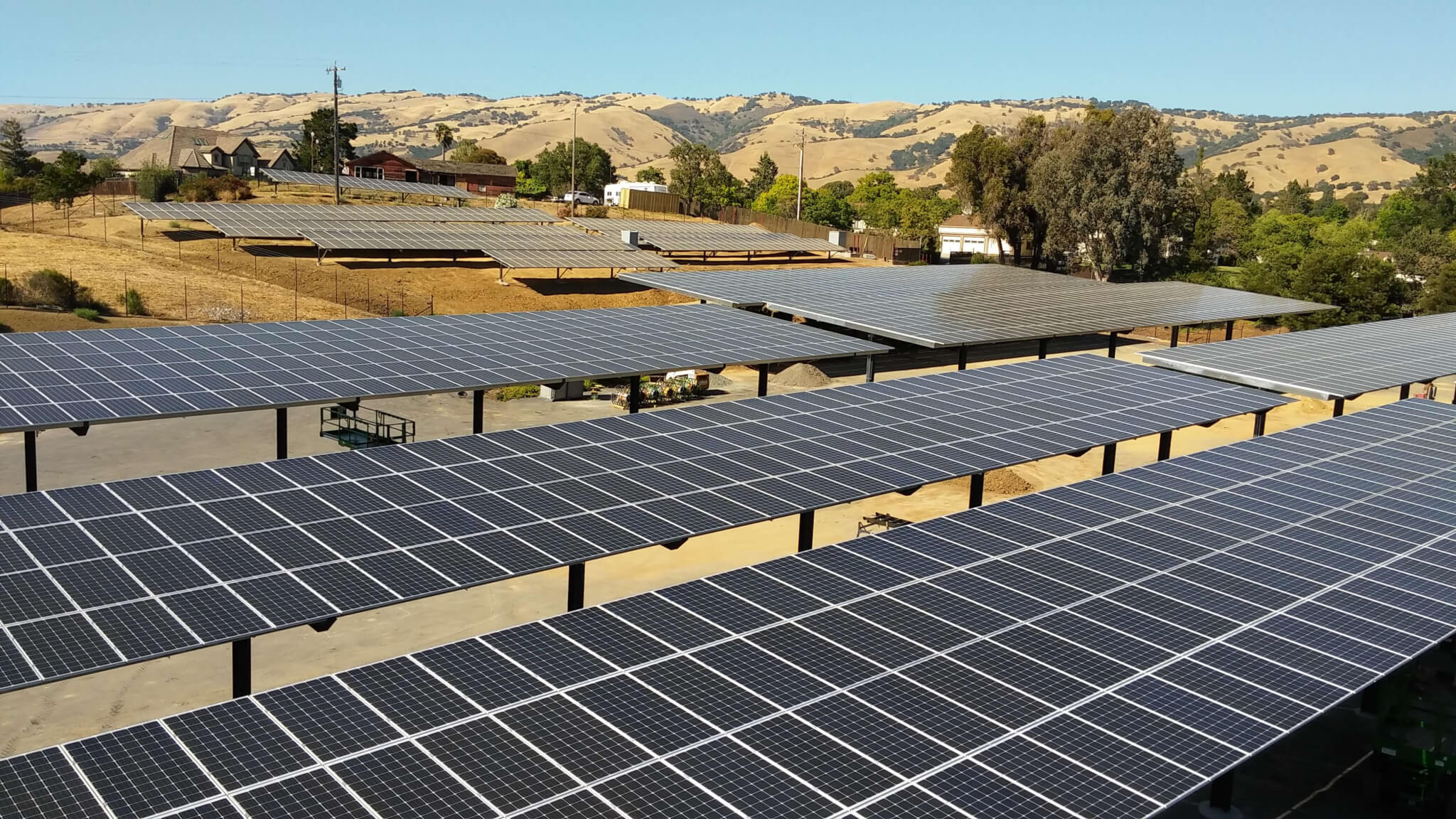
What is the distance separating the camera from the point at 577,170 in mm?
147375

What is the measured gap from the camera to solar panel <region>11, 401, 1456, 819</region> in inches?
425

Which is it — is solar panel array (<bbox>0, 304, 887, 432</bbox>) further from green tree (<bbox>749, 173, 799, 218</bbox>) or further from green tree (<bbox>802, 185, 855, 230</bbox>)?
green tree (<bbox>749, 173, 799, 218</bbox>)

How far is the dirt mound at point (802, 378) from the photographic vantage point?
5353 cm

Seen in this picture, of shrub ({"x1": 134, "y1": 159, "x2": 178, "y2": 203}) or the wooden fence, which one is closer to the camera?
shrub ({"x1": 134, "y1": 159, "x2": 178, "y2": 203})

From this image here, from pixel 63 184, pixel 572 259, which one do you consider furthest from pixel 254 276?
pixel 63 184

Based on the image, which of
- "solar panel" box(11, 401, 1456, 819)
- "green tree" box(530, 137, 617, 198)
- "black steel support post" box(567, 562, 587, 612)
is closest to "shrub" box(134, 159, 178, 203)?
"green tree" box(530, 137, 617, 198)

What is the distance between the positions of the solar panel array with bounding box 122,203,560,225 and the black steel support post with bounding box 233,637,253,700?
218 ft

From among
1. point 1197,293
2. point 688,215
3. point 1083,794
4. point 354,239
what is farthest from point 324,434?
point 688,215

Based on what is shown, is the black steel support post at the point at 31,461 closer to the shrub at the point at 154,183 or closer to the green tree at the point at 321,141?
the shrub at the point at 154,183

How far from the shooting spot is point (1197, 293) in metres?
69.5

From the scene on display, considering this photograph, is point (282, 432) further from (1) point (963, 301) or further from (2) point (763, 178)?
(2) point (763, 178)

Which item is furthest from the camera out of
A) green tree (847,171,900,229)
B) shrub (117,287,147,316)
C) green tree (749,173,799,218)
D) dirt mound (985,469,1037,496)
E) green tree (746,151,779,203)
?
green tree (746,151,779,203)

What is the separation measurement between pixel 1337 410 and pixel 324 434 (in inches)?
1349

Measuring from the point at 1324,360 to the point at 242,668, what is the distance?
3917 cm
